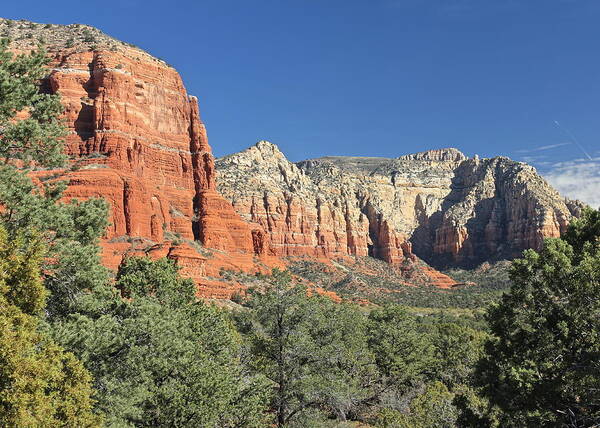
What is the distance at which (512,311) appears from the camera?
1867 centimetres

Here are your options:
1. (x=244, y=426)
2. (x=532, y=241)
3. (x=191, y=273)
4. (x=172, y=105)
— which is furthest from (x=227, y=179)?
(x=244, y=426)

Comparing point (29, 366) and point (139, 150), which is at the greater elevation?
point (139, 150)

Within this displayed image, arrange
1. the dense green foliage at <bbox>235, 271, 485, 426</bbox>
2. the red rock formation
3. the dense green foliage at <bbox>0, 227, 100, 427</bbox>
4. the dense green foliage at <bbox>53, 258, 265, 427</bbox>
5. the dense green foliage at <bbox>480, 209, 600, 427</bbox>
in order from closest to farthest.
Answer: the dense green foliage at <bbox>0, 227, 100, 427</bbox>
the dense green foliage at <bbox>53, 258, 265, 427</bbox>
the dense green foliage at <bbox>480, 209, 600, 427</bbox>
the dense green foliage at <bbox>235, 271, 485, 426</bbox>
the red rock formation

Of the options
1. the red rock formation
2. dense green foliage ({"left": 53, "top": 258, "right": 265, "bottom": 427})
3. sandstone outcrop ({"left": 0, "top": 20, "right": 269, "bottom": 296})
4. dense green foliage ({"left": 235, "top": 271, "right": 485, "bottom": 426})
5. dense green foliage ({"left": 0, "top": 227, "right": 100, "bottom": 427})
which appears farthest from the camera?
sandstone outcrop ({"left": 0, "top": 20, "right": 269, "bottom": 296})

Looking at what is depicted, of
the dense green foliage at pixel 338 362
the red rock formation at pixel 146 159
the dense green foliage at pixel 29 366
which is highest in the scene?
the red rock formation at pixel 146 159

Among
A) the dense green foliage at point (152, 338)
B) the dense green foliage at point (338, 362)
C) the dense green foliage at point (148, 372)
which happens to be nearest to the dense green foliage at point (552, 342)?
the dense green foliage at point (152, 338)

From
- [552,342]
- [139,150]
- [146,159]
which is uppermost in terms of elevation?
[139,150]

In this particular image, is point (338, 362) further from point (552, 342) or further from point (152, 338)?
point (152, 338)

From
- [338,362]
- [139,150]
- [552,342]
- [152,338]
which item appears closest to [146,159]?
[139,150]

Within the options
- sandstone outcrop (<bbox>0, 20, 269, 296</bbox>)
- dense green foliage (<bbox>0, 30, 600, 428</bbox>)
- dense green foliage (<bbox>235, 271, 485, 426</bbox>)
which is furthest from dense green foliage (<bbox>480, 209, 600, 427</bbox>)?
sandstone outcrop (<bbox>0, 20, 269, 296</bbox>)

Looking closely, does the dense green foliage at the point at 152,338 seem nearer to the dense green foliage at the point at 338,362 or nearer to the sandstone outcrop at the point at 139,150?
the dense green foliage at the point at 338,362

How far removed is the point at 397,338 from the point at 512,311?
77.3ft

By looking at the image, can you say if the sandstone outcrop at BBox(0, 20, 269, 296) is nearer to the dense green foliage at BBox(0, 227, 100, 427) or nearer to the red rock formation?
the red rock formation

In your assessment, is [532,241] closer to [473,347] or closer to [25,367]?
[473,347]
